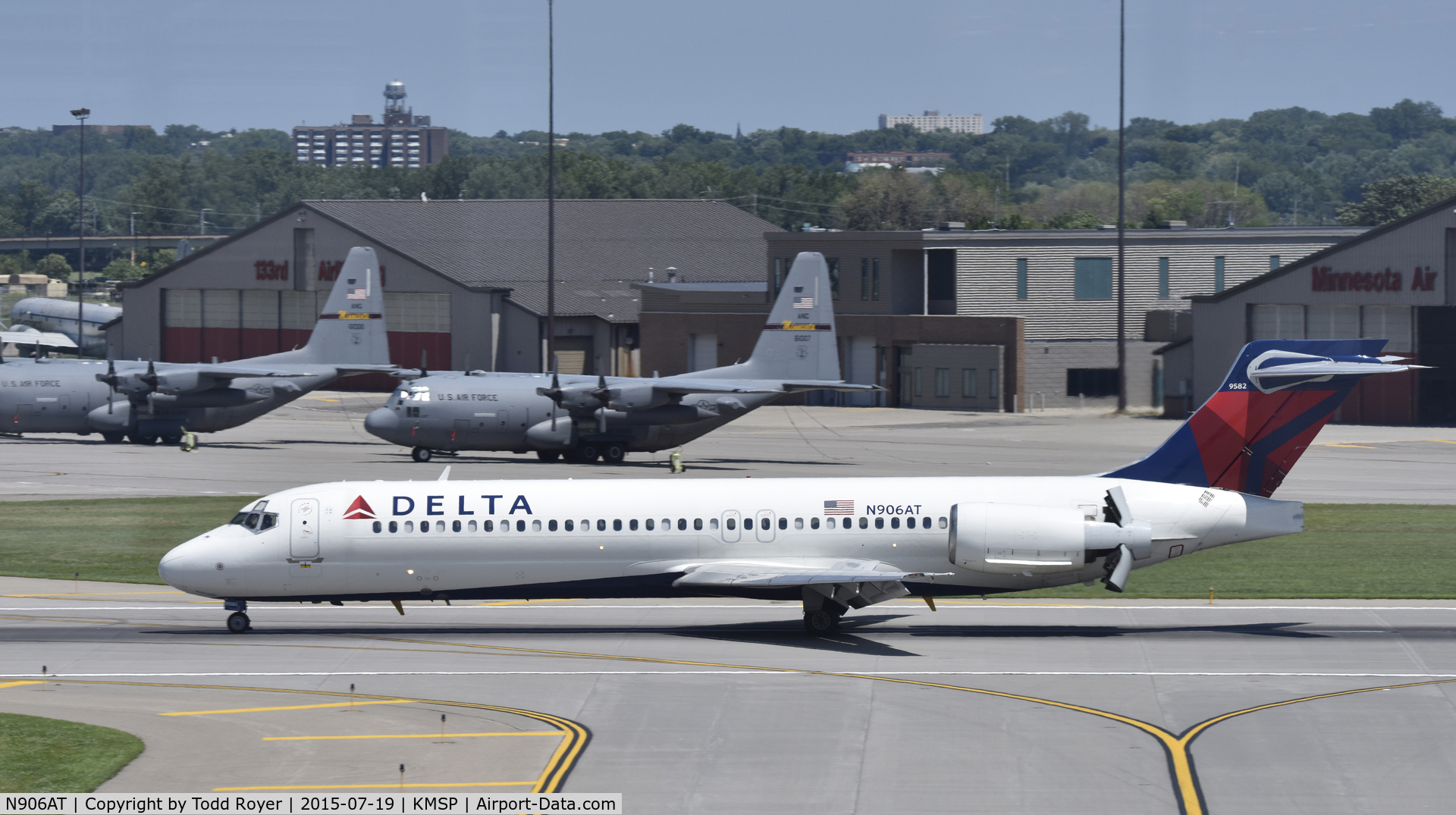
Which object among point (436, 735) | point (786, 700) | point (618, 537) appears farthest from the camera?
point (618, 537)

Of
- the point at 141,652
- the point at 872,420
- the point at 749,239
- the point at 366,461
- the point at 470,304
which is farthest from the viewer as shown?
the point at 749,239

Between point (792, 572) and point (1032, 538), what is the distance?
473 centimetres

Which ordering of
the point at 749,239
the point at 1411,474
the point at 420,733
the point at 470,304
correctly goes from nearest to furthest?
the point at 420,733, the point at 1411,474, the point at 470,304, the point at 749,239

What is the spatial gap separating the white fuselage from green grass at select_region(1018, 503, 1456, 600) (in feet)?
21.7

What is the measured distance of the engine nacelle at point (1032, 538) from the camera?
99.3 feet

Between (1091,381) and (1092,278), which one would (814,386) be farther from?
(1092,278)

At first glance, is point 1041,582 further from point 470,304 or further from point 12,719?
point 470,304

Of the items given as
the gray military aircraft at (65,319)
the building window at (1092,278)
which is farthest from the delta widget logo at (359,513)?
the gray military aircraft at (65,319)

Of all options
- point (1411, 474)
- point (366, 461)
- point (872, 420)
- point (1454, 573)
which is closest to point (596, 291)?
point (872, 420)

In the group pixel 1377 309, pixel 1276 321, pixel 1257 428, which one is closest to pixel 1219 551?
pixel 1257 428

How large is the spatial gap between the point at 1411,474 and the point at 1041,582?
1466 inches

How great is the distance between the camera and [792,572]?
3053 cm

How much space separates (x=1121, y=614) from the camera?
34875 millimetres

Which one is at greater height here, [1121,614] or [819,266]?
[819,266]
